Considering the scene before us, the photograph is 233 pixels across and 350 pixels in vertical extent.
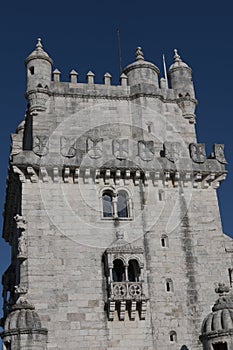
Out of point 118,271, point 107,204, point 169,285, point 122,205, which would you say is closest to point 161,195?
point 122,205

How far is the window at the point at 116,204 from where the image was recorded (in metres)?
30.0

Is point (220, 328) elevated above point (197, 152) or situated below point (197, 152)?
below

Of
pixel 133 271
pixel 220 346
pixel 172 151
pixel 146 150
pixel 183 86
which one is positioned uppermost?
pixel 183 86

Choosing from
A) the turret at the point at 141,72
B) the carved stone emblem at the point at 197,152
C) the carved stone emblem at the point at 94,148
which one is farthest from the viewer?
the turret at the point at 141,72

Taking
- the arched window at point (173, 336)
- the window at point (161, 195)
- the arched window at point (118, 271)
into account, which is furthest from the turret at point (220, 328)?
the window at point (161, 195)

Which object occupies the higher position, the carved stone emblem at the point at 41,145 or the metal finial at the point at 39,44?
the metal finial at the point at 39,44

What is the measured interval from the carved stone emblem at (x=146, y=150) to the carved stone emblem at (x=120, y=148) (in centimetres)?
74

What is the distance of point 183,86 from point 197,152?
5110 millimetres

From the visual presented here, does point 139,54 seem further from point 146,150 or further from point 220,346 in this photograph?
point 220,346

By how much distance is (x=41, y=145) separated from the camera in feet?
97.8

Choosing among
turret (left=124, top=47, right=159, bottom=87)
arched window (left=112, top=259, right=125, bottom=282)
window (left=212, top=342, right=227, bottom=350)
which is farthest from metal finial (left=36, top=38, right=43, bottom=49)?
window (left=212, top=342, right=227, bottom=350)

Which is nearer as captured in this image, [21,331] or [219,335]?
[21,331]

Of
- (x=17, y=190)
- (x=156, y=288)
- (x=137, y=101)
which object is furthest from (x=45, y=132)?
(x=156, y=288)

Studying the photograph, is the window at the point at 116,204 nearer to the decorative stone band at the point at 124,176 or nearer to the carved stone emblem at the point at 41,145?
the decorative stone band at the point at 124,176
